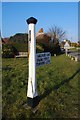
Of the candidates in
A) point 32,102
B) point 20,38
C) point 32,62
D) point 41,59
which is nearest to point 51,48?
point 20,38

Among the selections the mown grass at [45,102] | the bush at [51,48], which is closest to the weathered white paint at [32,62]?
the mown grass at [45,102]

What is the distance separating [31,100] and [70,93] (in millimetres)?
1782

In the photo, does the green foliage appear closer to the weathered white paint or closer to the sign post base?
the weathered white paint

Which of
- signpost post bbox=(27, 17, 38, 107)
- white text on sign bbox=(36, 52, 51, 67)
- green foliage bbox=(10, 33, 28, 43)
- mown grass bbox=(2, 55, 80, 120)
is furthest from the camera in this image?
green foliage bbox=(10, 33, 28, 43)

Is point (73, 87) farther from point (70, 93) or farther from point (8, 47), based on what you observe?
point (8, 47)

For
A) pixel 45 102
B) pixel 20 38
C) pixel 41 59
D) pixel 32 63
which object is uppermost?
pixel 20 38

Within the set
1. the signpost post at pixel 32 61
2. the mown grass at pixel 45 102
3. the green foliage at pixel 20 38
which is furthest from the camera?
the green foliage at pixel 20 38

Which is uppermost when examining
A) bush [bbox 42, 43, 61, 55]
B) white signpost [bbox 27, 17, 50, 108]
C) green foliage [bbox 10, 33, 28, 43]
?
green foliage [bbox 10, 33, 28, 43]

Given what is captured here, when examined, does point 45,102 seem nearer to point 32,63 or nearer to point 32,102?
point 32,102

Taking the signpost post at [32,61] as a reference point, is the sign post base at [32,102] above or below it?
below

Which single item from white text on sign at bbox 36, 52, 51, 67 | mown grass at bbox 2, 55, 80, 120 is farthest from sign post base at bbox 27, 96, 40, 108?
white text on sign at bbox 36, 52, 51, 67

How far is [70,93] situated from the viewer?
19.3 ft

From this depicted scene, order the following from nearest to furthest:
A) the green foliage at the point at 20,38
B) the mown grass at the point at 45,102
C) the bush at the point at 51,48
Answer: the mown grass at the point at 45,102, the bush at the point at 51,48, the green foliage at the point at 20,38

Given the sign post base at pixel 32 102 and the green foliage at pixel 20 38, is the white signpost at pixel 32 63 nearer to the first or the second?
the sign post base at pixel 32 102
